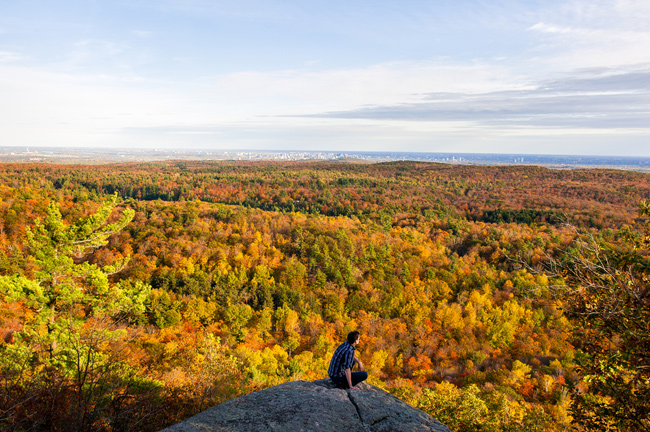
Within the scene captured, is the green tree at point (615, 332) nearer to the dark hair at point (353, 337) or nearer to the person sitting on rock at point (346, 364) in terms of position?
the dark hair at point (353, 337)

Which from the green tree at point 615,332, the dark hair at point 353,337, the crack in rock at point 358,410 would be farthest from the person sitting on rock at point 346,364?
the green tree at point 615,332

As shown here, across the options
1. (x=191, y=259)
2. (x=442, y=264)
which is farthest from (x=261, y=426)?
(x=442, y=264)

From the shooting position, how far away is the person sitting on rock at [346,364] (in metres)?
7.82

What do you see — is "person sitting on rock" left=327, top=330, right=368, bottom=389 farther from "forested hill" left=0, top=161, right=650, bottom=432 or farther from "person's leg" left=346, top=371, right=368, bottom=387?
"forested hill" left=0, top=161, right=650, bottom=432

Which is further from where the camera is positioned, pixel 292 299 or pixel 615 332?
pixel 292 299

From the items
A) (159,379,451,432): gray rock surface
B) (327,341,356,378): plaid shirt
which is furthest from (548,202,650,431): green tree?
(327,341,356,378): plaid shirt

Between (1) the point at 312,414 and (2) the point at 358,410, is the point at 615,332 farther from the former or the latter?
(1) the point at 312,414

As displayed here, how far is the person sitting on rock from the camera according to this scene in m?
7.82

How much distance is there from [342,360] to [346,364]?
0.14 m

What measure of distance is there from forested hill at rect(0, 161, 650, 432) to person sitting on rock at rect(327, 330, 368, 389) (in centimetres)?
508

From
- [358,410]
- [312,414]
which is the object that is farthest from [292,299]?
[312,414]

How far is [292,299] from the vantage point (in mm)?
56719

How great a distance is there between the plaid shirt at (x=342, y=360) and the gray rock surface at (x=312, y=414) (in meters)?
0.43

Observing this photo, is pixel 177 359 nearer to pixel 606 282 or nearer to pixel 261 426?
pixel 261 426
